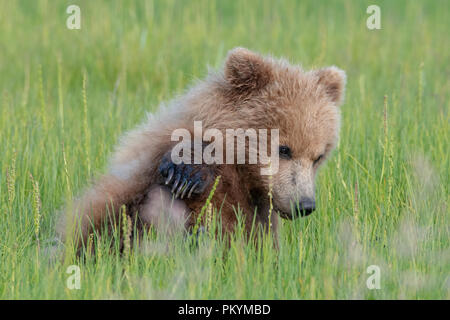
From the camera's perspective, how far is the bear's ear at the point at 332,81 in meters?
4.86

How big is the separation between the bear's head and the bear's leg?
56 cm

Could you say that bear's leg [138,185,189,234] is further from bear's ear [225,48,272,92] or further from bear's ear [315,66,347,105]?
bear's ear [315,66,347,105]

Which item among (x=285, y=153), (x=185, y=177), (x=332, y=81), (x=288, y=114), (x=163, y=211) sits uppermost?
(x=332, y=81)

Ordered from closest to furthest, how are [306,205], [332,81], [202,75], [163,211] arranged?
[163,211], [306,205], [332,81], [202,75]

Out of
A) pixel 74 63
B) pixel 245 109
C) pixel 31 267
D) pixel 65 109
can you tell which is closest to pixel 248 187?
pixel 245 109

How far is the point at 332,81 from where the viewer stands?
16.0ft

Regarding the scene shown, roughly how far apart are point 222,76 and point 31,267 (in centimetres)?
163

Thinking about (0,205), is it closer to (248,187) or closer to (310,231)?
(248,187)

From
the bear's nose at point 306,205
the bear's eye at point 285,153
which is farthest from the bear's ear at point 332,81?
the bear's nose at point 306,205

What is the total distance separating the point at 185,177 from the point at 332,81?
4.14 ft

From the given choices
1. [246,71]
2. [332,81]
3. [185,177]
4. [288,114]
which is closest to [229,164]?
[185,177]

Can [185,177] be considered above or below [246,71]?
below

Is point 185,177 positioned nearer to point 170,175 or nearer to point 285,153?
point 170,175
